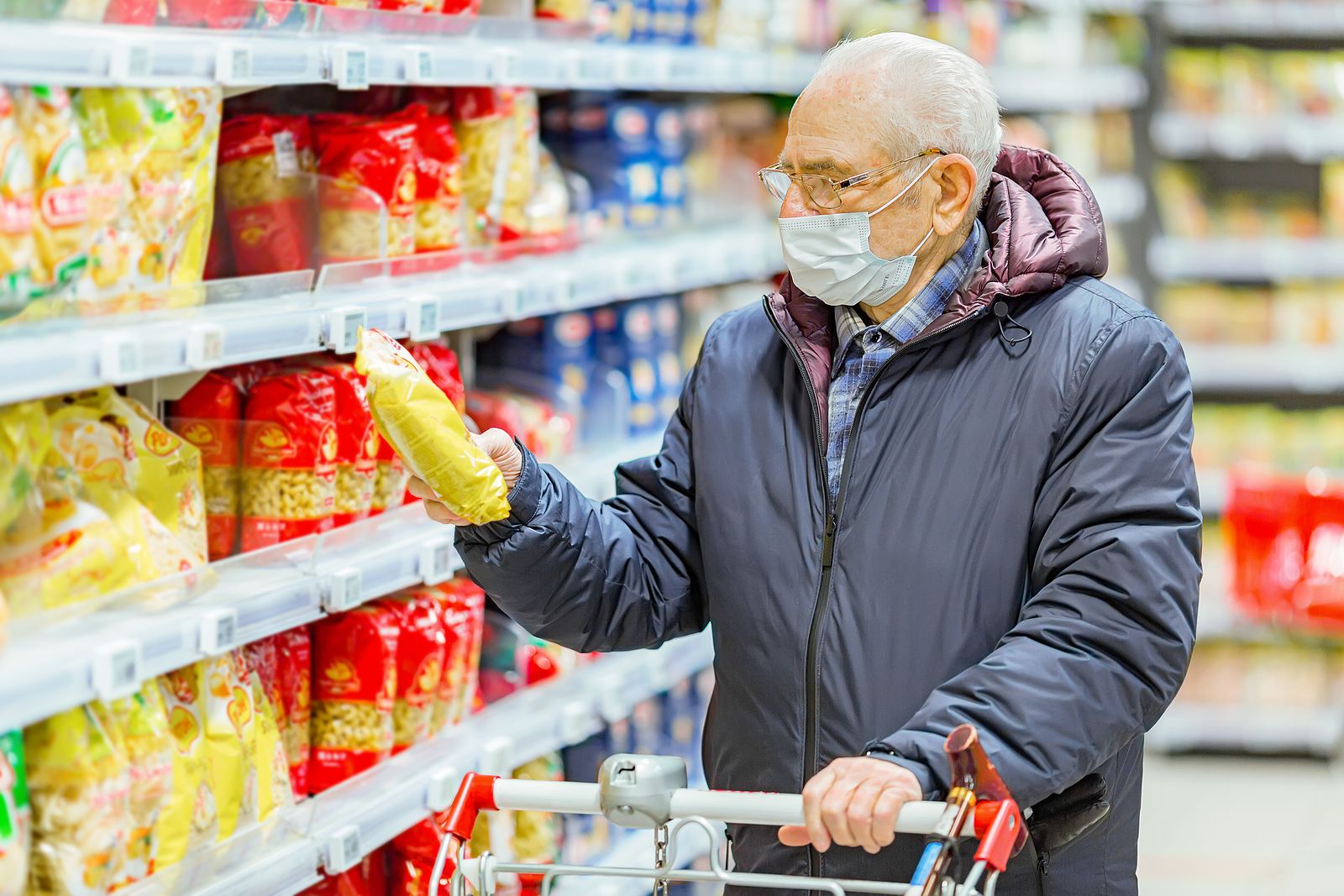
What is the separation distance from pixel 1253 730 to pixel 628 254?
11.4 feet

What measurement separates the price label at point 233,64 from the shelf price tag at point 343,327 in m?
0.36

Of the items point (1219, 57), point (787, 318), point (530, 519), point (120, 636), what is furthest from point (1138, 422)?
point (1219, 57)

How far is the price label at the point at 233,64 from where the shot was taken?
2086 mm

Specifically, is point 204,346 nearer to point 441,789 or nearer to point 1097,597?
point 441,789

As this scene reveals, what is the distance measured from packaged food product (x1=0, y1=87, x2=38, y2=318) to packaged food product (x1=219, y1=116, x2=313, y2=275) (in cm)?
58

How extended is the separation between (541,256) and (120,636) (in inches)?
54.8

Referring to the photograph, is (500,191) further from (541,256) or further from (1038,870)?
(1038,870)

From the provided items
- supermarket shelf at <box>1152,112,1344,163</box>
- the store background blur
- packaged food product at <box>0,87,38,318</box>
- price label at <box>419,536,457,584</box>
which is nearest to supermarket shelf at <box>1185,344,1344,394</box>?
the store background blur

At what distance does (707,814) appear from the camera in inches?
64.1

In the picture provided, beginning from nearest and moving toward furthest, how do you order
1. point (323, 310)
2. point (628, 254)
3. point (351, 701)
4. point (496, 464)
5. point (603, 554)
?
point (496, 464)
point (603, 554)
point (323, 310)
point (351, 701)
point (628, 254)

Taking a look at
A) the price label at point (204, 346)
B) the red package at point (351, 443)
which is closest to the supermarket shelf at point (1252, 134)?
the red package at point (351, 443)

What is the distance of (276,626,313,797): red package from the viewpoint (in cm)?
249

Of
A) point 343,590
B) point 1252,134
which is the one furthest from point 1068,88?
point 343,590

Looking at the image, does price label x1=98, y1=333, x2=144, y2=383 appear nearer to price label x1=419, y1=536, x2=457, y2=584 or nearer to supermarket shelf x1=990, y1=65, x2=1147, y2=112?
price label x1=419, y1=536, x2=457, y2=584
